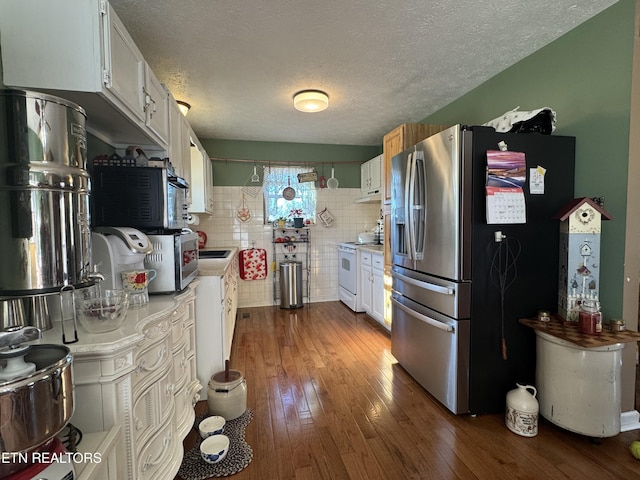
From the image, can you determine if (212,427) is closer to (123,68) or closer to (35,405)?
(35,405)

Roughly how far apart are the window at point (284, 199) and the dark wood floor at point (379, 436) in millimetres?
2433

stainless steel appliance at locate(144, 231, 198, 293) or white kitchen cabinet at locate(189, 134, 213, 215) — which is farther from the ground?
white kitchen cabinet at locate(189, 134, 213, 215)

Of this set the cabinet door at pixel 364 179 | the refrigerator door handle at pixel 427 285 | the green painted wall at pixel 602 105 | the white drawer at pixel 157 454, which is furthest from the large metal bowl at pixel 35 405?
the cabinet door at pixel 364 179

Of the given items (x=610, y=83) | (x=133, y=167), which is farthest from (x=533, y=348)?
(x=133, y=167)

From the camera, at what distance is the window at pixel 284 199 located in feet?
15.1

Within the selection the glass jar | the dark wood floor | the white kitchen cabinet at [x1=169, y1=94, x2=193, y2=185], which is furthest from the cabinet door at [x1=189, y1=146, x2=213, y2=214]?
the glass jar

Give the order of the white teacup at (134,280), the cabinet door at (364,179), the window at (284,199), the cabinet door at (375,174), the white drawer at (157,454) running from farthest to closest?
1. the window at (284,199)
2. the cabinet door at (364,179)
3. the cabinet door at (375,174)
4. the white teacup at (134,280)
5. the white drawer at (157,454)

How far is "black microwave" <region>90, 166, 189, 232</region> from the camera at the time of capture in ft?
5.33

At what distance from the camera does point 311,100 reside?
285cm

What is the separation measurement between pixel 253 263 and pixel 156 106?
2.94 metres

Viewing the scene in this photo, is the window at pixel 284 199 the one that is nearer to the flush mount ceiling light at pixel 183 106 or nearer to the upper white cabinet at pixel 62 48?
the flush mount ceiling light at pixel 183 106

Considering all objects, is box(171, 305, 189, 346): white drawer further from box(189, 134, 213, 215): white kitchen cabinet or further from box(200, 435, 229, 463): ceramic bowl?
box(189, 134, 213, 215): white kitchen cabinet

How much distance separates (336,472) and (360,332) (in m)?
1.98

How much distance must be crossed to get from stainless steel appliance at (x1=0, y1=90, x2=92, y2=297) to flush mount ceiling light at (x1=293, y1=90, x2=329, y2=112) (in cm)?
211
